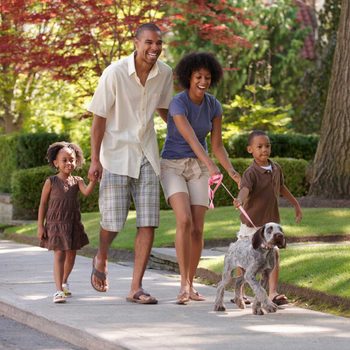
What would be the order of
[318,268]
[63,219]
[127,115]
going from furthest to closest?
[318,268], [63,219], [127,115]

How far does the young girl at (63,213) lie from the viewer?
1107 centimetres

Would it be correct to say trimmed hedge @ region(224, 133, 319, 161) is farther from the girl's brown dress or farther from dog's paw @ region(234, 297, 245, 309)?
dog's paw @ region(234, 297, 245, 309)

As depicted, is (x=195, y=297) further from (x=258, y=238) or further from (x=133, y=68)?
(x=133, y=68)

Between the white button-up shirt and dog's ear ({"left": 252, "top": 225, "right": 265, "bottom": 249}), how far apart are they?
1.10m

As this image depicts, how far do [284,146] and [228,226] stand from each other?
8.87 meters

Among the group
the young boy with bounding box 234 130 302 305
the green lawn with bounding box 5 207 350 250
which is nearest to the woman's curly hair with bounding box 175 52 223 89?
the young boy with bounding box 234 130 302 305

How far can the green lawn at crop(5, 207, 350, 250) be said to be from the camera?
15930mm

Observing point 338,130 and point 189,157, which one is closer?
point 189,157

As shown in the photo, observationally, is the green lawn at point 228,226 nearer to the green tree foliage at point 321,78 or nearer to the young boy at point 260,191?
the young boy at point 260,191

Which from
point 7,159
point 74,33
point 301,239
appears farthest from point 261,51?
point 301,239

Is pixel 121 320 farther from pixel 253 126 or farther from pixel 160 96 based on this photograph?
pixel 253 126

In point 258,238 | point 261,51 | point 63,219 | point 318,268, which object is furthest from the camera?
point 261,51

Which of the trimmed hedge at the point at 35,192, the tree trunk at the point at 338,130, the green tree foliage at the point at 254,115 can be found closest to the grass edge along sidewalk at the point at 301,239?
the tree trunk at the point at 338,130

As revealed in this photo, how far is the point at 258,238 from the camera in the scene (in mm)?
10055
